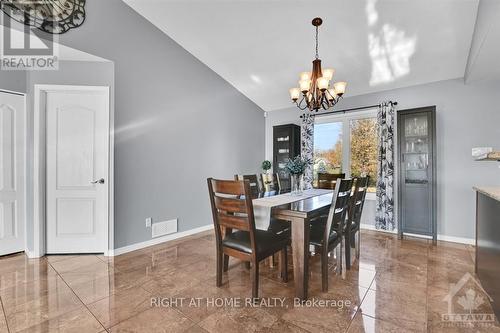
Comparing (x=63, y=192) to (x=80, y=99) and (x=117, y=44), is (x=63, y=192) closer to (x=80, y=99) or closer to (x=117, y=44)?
(x=80, y=99)

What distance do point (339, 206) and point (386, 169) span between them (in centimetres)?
226

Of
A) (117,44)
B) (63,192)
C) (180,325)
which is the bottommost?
(180,325)

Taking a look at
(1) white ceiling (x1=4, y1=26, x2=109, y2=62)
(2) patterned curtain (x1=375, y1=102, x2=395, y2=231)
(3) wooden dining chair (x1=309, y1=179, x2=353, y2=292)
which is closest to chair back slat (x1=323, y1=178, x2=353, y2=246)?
(3) wooden dining chair (x1=309, y1=179, x2=353, y2=292)

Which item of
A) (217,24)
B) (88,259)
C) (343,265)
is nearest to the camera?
(343,265)

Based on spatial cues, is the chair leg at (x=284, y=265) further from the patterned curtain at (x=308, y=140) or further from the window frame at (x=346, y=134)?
the window frame at (x=346, y=134)

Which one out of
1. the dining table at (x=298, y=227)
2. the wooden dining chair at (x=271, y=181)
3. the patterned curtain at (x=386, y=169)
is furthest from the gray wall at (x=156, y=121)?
the patterned curtain at (x=386, y=169)

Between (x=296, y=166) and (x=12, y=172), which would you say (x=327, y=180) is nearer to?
(x=296, y=166)

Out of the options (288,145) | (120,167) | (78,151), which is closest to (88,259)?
(120,167)

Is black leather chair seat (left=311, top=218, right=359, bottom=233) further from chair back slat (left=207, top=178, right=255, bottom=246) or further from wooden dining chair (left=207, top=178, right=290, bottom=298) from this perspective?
chair back slat (left=207, top=178, right=255, bottom=246)

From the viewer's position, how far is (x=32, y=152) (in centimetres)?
287

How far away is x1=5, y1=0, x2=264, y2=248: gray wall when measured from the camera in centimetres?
299

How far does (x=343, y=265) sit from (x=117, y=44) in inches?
148

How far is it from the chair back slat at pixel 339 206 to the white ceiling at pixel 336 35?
2020mm
